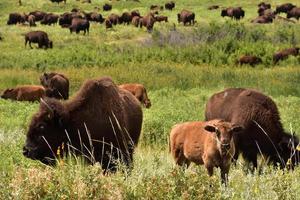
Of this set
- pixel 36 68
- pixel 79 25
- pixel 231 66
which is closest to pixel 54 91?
pixel 36 68

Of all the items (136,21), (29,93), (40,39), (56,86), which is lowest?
(136,21)

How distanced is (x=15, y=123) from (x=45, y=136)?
689cm

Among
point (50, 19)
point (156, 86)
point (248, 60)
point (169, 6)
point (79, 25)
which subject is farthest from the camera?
point (169, 6)

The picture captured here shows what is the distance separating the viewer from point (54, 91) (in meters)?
20.6

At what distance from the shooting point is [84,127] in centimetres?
800

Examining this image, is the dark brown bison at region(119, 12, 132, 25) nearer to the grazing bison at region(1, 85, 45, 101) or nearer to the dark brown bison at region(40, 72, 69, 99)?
the dark brown bison at region(40, 72, 69, 99)

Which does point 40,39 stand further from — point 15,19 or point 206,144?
point 206,144

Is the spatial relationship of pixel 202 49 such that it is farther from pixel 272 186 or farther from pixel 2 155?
pixel 272 186

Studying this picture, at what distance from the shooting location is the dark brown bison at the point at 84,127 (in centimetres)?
783

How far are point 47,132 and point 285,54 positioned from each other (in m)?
24.9

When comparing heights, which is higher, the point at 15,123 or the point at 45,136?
the point at 45,136

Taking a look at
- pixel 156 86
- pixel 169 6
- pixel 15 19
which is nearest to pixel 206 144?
pixel 156 86

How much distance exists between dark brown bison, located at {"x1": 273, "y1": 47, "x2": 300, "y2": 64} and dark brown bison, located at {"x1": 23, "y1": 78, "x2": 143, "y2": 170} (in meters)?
23.5

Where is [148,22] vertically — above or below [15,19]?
above
